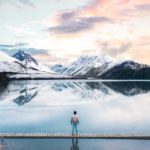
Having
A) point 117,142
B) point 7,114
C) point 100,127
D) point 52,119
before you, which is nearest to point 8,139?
point 117,142

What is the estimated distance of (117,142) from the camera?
41.6m

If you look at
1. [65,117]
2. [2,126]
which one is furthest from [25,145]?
[65,117]

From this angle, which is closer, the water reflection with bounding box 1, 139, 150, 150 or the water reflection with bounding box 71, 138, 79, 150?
the water reflection with bounding box 1, 139, 150, 150

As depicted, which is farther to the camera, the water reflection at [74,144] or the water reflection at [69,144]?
the water reflection at [74,144]

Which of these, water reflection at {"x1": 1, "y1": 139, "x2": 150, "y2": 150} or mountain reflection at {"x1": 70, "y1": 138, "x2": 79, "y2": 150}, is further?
mountain reflection at {"x1": 70, "y1": 138, "x2": 79, "y2": 150}

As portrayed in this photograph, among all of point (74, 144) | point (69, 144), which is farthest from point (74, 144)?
point (69, 144)

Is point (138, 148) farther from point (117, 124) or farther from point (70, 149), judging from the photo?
point (117, 124)

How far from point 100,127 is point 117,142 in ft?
42.7

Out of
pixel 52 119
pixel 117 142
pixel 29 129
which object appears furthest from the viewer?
pixel 52 119

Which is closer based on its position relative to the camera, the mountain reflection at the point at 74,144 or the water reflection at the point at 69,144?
the water reflection at the point at 69,144

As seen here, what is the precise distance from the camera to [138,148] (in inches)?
1535

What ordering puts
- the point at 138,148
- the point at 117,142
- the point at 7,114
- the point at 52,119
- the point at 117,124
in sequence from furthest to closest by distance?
the point at 7,114
the point at 52,119
the point at 117,124
the point at 117,142
the point at 138,148

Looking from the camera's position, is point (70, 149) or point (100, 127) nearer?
point (70, 149)

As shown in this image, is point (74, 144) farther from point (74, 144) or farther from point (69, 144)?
point (69, 144)
